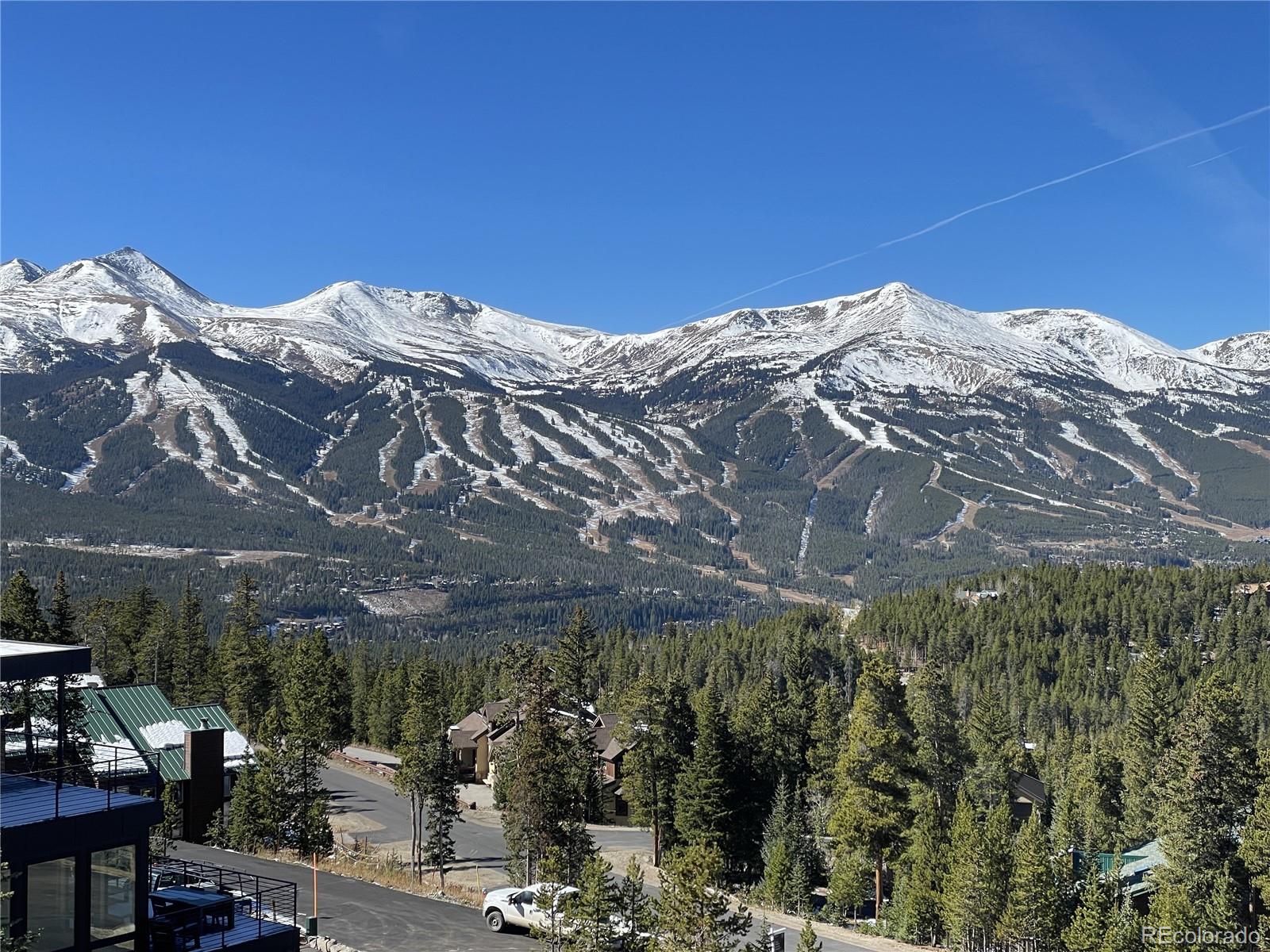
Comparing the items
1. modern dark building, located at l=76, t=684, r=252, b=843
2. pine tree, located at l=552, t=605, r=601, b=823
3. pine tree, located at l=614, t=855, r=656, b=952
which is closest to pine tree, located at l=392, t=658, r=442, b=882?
pine tree, located at l=552, t=605, r=601, b=823

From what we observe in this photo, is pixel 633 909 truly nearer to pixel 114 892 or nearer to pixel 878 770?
pixel 114 892

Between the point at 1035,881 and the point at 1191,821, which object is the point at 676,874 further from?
the point at 1191,821

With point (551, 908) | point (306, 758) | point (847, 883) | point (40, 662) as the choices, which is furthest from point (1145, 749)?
point (40, 662)

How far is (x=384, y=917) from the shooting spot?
38.3 meters

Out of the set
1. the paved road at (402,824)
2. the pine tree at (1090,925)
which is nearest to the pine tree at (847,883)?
the paved road at (402,824)

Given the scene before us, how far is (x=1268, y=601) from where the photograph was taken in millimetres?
164000

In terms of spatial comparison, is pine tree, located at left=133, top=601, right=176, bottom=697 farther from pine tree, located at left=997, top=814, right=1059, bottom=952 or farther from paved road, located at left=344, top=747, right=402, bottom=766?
pine tree, located at left=997, top=814, right=1059, bottom=952

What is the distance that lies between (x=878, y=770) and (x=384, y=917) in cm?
2502

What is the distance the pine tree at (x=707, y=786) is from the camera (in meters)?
61.9

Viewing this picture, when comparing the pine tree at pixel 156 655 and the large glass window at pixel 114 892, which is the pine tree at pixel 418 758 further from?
the pine tree at pixel 156 655

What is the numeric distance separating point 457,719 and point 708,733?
46.7 metres

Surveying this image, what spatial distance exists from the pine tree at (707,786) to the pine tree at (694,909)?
33245 mm

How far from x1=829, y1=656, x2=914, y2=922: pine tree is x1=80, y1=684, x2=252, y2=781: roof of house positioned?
29.5m

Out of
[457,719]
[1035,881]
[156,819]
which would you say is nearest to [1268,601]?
[457,719]
